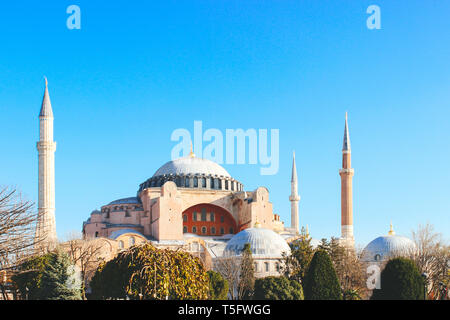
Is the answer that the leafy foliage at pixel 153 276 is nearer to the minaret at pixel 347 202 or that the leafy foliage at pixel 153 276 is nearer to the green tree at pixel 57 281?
the green tree at pixel 57 281

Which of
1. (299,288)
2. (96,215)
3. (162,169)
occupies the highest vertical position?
(162,169)

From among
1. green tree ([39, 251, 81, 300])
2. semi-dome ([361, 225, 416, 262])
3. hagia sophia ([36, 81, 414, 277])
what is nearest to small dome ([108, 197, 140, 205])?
hagia sophia ([36, 81, 414, 277])

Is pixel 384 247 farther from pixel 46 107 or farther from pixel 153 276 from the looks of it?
pixel 153 276

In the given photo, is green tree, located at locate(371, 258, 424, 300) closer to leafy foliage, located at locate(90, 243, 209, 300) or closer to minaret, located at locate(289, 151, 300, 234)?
leafy foliage, located at locate(90, 243, 209, 300)

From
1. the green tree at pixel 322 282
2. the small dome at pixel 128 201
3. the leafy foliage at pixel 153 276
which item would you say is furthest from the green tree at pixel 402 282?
the small dome at pixel 128 201
